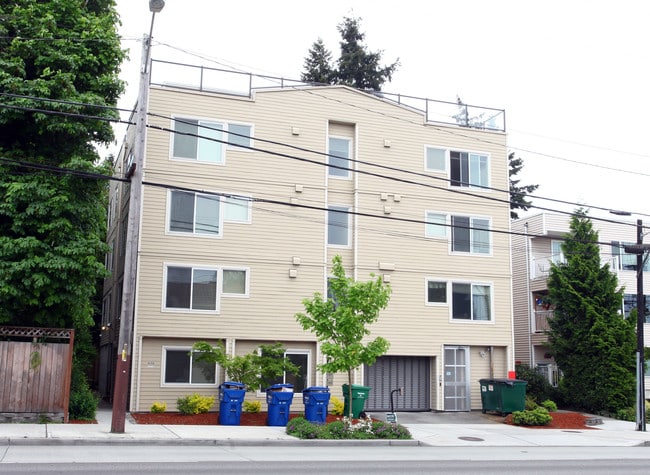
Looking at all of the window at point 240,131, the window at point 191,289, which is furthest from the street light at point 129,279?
the window at point 240,131

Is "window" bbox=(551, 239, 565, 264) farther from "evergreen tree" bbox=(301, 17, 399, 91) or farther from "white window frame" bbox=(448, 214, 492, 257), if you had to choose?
"evergreen tree" bbox=(301, 17, 399, 91)

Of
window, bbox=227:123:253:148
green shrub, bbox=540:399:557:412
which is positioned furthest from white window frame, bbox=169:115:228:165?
green shrub, bbox=540:399:557:412

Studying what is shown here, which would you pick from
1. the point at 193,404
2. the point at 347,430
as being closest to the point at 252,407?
the point at 193,404

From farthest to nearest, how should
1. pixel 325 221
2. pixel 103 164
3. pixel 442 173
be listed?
pixel 442 173 < pixel 325 221 < pixel 103 164

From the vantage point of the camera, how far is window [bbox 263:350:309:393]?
25.6 metres

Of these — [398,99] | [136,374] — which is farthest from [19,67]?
[398,99]

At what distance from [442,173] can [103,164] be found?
12763mm

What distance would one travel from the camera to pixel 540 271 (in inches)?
1438

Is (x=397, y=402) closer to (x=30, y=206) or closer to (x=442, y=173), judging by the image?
(x=442, y=173)

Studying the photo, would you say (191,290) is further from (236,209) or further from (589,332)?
(589,332)

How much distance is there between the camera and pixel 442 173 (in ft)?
94.4

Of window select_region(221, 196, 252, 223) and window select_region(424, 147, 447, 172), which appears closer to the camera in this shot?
window select_region(221, 196, 252, 223)

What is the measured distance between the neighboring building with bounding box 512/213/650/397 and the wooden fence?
22.6m

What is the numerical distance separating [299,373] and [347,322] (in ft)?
20.9
